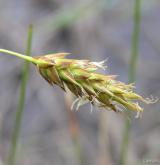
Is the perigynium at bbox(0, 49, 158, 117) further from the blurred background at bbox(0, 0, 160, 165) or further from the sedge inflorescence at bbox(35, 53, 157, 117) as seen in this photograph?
the blurred background at bbox(0, 0, 160, 165)

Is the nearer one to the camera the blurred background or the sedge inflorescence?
the sedge inflorescence

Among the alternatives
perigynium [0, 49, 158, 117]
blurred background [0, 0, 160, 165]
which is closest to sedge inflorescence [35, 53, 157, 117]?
perigynium [0, 49, 158, 117]

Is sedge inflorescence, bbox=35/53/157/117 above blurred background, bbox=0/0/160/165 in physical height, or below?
below

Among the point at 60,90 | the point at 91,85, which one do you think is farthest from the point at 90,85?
the point at 60,90

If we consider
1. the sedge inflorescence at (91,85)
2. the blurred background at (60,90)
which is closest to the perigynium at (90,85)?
the sedge inflorescence at (91,85)

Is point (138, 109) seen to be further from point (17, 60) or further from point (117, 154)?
point (17, 60)

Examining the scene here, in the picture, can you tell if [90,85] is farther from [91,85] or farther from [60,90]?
[60,90]
